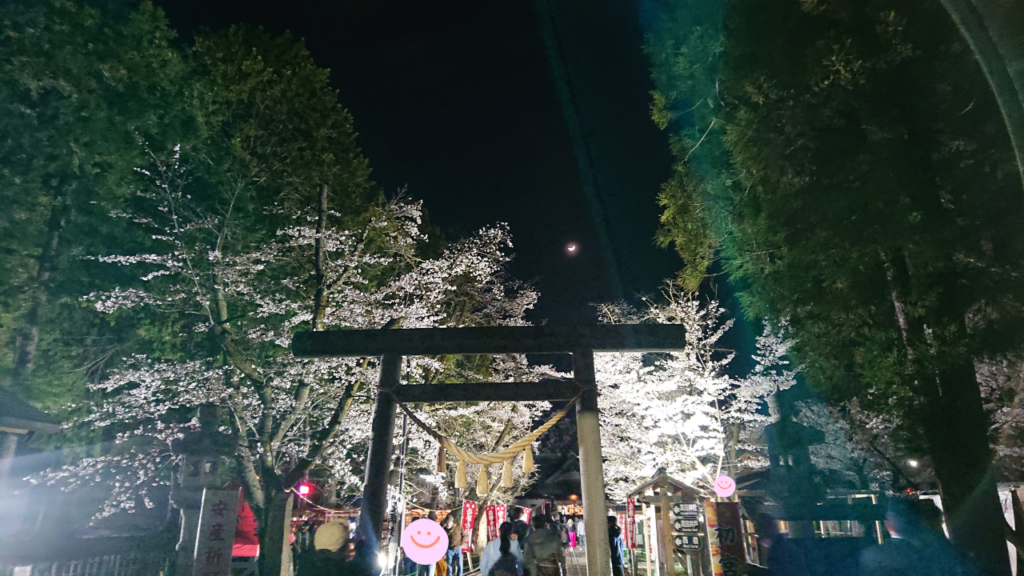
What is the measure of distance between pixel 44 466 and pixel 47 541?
1627 mm

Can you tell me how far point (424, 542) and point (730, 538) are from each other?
16.5 ft

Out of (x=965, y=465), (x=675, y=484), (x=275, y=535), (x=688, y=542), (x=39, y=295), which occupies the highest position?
(x=39, y=295)

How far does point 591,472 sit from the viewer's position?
610 centimetres

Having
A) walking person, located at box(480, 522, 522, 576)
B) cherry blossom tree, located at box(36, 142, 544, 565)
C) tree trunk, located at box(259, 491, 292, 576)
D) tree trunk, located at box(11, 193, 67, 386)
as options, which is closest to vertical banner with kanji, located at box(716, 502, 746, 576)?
walking person, located at box(480, 522, 522, 576)

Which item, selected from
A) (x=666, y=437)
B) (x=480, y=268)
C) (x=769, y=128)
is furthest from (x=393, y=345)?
(x=666, y=437)

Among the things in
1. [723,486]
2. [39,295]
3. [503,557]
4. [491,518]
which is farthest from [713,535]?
[39,295]

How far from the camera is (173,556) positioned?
1101 centimetres

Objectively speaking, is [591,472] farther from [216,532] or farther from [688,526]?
[216,532]

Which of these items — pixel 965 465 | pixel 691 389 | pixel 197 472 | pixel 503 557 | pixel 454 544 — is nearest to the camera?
pixel 965 465

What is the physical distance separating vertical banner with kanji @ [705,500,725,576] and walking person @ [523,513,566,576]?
3.66 meters

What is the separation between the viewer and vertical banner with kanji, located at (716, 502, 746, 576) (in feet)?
28.2

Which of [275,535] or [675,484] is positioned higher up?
[675,484]

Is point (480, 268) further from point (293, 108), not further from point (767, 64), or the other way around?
point (767, 64)

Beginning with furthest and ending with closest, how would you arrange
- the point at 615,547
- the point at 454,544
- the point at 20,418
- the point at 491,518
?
1. the point at 491,518
2. the point at 454,544
3. the point at 615,547
4. the point at 20,418
